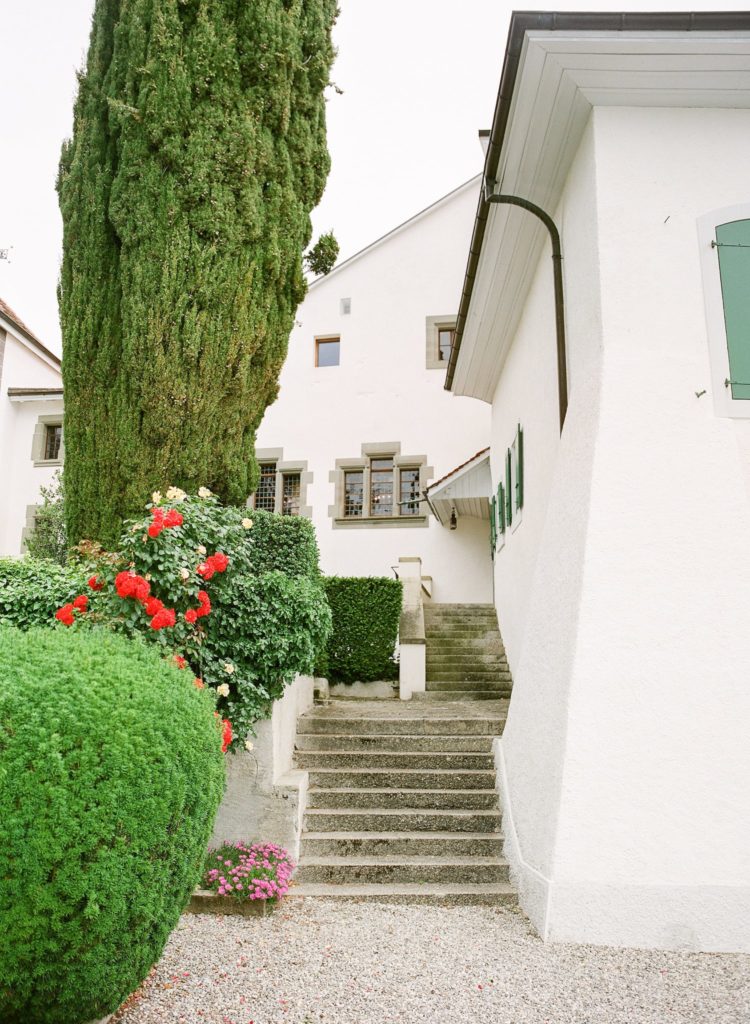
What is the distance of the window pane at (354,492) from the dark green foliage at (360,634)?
4599mm

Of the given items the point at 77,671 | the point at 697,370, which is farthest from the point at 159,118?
the point at 77,671

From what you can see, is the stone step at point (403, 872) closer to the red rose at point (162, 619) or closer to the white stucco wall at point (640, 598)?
the white stucco wall at point (640, 598)

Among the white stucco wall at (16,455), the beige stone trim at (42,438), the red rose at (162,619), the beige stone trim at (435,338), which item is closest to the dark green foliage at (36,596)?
the red rose at (162,619)

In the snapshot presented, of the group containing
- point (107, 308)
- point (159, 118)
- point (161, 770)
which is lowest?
point (161, 770)

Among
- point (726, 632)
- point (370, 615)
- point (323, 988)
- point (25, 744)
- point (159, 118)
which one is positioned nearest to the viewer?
point (25, 744)

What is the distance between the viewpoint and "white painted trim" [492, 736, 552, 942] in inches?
195

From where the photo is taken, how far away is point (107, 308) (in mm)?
8992

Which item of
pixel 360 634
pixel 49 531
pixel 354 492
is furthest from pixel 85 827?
pixel 49 531

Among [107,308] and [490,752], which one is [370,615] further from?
[107,308]

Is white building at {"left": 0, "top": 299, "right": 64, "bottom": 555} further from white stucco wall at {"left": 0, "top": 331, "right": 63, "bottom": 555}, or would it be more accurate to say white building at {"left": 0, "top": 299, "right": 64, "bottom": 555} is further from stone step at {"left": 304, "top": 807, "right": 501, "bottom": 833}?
stone step at {"left": 304, "top": 807, "right": 501, "bottom": 833}

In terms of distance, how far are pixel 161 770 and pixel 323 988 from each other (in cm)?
181

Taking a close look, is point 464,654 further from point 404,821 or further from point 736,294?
point 736,294

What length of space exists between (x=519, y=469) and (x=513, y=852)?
14.9 feet

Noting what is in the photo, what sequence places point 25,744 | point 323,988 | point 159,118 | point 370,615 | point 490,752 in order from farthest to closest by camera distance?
1. point 370,615
2. point 159,118
3. point 490,752
4. point 323,988
5. point 25,744
